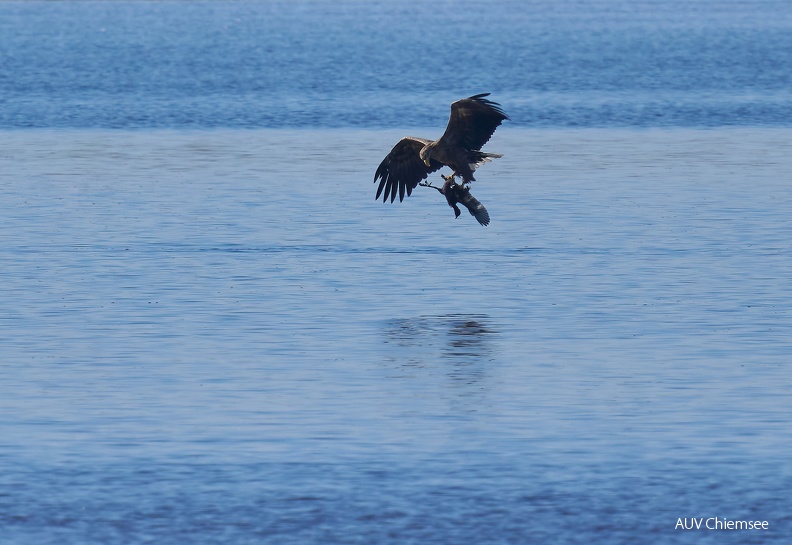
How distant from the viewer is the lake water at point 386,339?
12070 millimetres

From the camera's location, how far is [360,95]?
52.7m

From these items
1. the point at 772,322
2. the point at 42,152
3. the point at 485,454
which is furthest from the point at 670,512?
the point at 42,152

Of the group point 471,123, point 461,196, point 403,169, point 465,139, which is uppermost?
point 471,123

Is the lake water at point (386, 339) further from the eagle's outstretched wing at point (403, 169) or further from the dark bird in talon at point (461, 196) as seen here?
the eagle's outstretched wing at point (403, 169)

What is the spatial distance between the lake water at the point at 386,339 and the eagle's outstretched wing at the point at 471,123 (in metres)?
1.52

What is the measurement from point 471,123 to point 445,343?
12.8 feet

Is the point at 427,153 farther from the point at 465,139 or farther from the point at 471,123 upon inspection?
the point at 471,123

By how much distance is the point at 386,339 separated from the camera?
16938 millimetres

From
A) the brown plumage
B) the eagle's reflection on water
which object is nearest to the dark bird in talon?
the brown plumage

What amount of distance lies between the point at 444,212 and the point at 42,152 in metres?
11.2

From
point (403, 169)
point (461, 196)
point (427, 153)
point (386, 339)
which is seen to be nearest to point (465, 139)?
point (427, 153)

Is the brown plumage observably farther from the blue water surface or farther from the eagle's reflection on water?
the blue water surface

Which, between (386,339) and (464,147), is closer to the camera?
(386,339)

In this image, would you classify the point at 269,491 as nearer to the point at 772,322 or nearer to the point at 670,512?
the point at 670,512
